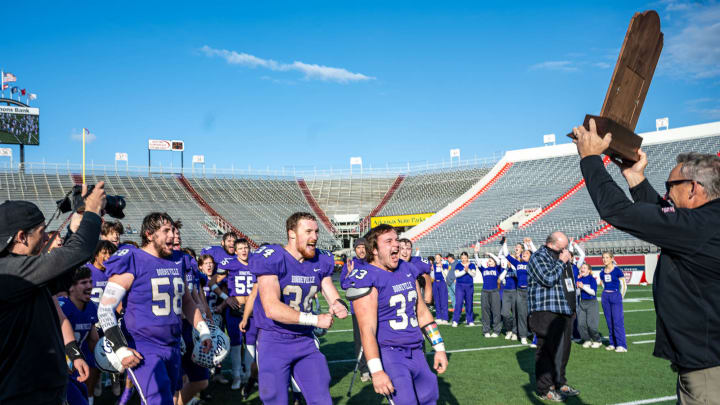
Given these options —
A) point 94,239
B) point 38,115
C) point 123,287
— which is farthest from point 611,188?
point 38,115

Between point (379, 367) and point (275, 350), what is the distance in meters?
1.02

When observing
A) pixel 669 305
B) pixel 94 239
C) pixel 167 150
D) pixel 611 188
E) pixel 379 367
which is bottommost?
pixel 379 367

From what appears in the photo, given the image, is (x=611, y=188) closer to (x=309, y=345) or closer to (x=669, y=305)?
(x=669, y=305)

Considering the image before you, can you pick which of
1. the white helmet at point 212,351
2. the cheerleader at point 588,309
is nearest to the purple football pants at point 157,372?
the white helmet at point 212,351

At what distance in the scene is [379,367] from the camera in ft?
13.7

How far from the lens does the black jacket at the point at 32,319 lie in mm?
2770

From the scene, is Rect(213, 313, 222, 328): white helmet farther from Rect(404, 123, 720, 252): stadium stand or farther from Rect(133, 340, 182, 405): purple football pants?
Rect(404, 123, 720, 252): stadium stand

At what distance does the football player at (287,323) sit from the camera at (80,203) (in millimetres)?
1368

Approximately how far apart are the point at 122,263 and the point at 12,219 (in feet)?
6.39

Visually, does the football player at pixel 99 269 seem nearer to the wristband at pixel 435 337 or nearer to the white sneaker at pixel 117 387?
the white sneaker at pixel 117 387

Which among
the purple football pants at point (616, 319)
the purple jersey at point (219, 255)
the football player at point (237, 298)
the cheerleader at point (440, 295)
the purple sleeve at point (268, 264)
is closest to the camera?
the purple sleeve at point (268, 264)

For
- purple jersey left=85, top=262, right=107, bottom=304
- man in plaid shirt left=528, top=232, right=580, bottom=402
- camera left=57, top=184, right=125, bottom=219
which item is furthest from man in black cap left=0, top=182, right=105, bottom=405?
man in plaid shirt left=528, top=232, right=580, bottom=402

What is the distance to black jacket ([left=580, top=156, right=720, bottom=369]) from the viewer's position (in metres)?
2.65

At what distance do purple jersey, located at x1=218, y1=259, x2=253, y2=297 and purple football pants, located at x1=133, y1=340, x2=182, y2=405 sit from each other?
3.42 meters
